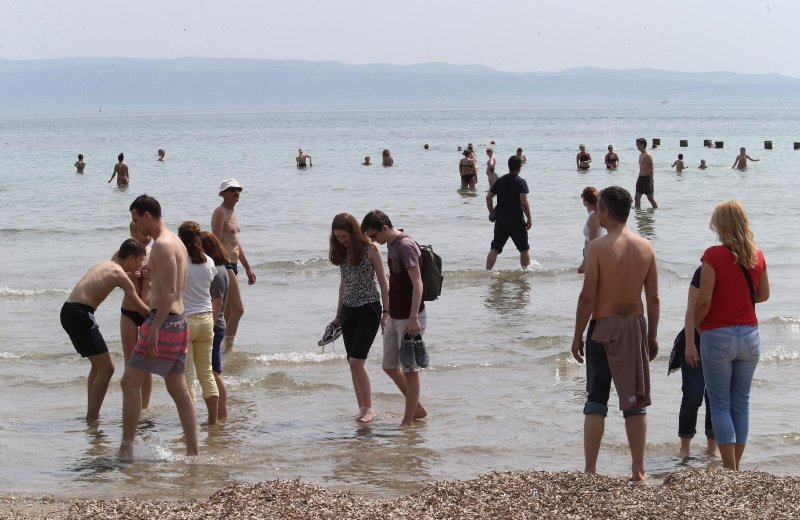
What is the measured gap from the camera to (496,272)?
16.2 metres

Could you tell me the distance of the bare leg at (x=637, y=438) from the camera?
6.19 m

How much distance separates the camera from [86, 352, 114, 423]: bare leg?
792 centimetres

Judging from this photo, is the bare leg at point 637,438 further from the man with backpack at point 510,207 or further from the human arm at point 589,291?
the man with backpack at point 510,207

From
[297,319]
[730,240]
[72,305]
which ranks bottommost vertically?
[297,319]

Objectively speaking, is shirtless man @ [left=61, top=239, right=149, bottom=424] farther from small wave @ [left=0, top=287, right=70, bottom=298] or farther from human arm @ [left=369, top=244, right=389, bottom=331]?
small wave @ [left=0, top=287, right=70, bottom=298]

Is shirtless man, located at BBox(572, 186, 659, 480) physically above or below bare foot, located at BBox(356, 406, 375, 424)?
above

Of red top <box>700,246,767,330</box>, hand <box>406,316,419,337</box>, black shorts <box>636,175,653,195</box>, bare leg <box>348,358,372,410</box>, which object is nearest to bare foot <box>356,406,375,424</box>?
bare leg <box>348,358,372,410</box>

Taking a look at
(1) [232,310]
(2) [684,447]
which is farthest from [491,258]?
(2) [684,447]

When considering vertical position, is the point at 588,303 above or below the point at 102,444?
above

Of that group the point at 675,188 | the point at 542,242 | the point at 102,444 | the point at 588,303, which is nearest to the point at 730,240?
the point at 588,303

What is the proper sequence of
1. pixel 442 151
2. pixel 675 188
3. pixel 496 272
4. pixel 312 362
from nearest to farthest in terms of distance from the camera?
1. pixel 312 362
2. pixel 496 272
3. pixel 675 188
4. pixel 442 151

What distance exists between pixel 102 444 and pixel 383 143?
6756 cm

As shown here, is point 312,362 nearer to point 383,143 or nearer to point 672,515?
point 672,515

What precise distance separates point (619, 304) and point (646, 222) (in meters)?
17.9
